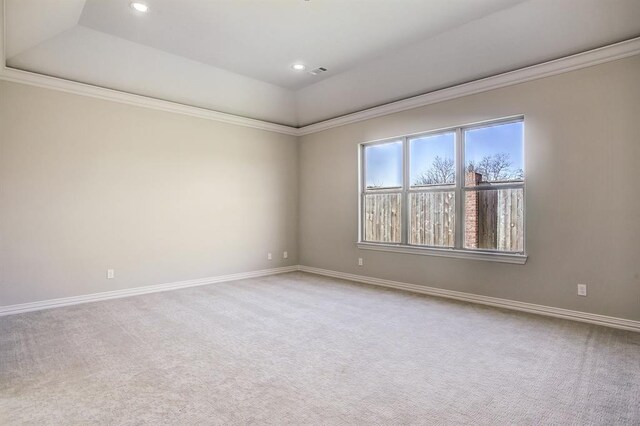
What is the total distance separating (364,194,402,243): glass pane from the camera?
17.9ft

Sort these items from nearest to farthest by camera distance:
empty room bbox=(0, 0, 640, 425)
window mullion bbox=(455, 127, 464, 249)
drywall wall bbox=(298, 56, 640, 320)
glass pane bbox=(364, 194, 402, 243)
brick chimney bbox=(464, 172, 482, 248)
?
empty room bbox=(0, 0, 640, 425) < drywall wall bbox=(298, 56, 640, 320) < brick chimney bbox=(464, 172, 482, 248) < window mullion bbox=(455, 127, 464, 249) < glass pane bbox=(364, 194, 402, 243)

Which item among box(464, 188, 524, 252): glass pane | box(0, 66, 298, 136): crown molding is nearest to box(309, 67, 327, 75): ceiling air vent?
box(0, 66, 298, 136): crown molding

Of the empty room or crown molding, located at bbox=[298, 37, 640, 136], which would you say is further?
crown molding, located at bbox=[298, 37, 640, 136]

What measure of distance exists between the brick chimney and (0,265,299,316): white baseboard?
3.43 metres

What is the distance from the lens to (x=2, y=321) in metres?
3.66

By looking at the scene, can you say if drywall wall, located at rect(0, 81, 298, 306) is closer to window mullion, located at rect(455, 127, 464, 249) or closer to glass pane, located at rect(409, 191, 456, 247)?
glass pane, located at rect(409, 191, 456, 247)

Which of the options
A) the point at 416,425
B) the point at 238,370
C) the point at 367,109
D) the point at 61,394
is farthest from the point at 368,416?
the point at 367,109

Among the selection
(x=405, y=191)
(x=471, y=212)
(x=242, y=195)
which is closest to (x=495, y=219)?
(x=471, y=212)

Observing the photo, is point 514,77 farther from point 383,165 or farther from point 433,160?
Answer: point 383,165

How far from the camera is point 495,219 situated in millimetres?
4348

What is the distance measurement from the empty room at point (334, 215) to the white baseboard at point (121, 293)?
0.09 feet

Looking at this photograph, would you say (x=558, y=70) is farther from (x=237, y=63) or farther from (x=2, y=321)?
(x=2, y=321)

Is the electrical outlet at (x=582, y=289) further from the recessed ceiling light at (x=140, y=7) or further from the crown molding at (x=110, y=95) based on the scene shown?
the recessed ceiling light at (x=140, y=7)

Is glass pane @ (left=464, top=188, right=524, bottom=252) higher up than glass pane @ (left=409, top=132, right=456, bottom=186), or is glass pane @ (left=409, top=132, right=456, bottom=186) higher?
glass pane @ (left=409, top=132, right=456, bottom=186)
